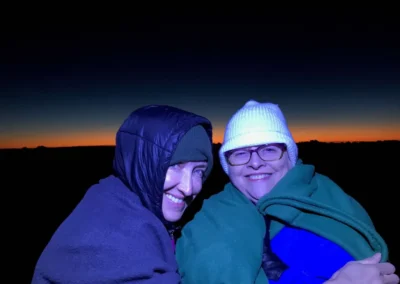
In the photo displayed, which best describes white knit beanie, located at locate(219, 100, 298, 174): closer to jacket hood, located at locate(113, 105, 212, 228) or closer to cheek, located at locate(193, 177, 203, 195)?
cheek, located at locate(193, 177, 203, 195)

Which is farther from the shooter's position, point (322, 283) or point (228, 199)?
point (228, 199)

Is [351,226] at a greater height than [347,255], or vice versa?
[351,226]

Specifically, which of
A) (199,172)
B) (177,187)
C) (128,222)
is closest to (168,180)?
(177,187)

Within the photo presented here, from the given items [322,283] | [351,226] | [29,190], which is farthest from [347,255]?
[29,190]

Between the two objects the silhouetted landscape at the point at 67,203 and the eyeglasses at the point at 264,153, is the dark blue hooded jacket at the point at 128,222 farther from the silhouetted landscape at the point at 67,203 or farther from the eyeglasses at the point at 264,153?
the silhouetted landscape at the point at 67,203

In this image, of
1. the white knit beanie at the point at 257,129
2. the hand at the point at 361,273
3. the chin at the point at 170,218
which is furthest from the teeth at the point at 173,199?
the hand at the point at 361,273

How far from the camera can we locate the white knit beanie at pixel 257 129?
2301 millimetres

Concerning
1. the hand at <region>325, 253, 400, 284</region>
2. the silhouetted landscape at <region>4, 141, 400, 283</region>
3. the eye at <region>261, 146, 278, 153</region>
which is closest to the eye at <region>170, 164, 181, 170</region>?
the eye at <region>261, 146, 278, 153</region>

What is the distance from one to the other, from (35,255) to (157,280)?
11.9 metres

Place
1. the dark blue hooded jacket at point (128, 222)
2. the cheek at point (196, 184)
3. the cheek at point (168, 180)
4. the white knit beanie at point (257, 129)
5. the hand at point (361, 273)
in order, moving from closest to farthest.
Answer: the dark blue hooded jacket at point (128, 222), the hand at point (361, 273), the cheek at point (168, 180), the cheek at point (196, 184), the white knit beanie at point (257, 129)

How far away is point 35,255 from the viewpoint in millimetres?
10648

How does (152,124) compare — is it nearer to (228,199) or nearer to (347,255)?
(228,199)

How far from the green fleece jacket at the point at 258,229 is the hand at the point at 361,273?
0.11 meters

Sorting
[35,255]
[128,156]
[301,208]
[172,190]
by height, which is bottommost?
[35,255]
